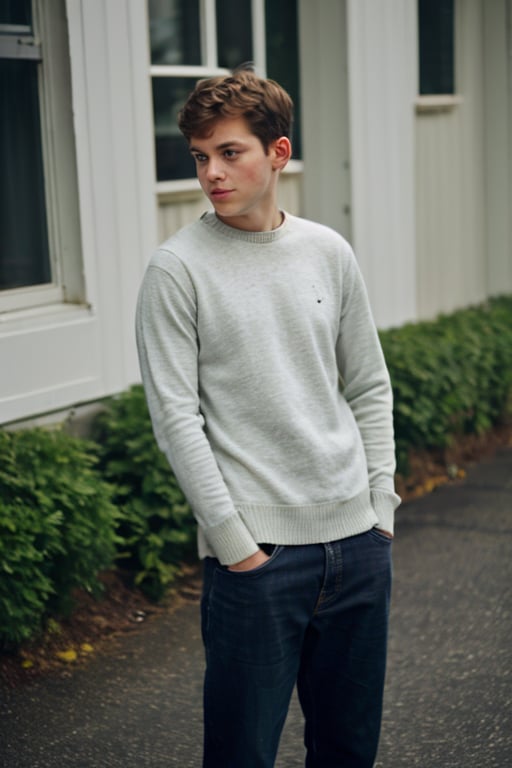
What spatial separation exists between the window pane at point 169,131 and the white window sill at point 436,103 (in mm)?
2251

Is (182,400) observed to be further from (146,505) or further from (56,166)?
(56,166)

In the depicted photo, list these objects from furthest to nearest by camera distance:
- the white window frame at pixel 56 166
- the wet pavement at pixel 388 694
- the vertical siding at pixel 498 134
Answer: the vertical siding at pixel 498 134, the white window frame at pixel 56 166, the wet pavement at pixel 388 694

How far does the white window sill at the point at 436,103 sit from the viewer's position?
8.04 meters

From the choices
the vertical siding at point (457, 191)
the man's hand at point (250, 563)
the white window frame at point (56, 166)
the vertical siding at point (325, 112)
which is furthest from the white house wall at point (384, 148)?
the man's hand at point (250, 563)

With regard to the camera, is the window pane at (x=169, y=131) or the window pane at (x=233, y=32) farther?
the window pane at (x=233, y=32)

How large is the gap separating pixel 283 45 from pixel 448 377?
93.6 inches

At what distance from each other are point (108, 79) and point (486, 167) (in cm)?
482

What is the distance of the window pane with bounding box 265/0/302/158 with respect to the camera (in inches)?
277

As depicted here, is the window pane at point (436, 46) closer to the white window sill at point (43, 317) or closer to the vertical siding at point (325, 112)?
the vertical siding at point (325, 112)

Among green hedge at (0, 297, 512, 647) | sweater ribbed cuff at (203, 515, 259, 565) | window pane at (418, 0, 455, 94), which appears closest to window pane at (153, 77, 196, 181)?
green hedge at (0, 297, 512, 647)

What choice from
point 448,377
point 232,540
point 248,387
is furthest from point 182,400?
point 448,377

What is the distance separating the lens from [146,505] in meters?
4.96

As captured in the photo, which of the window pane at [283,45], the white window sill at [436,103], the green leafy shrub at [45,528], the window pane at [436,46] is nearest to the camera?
the green leafy shrub at [45,528]

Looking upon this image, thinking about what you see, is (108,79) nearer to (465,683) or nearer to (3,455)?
(3,455)
